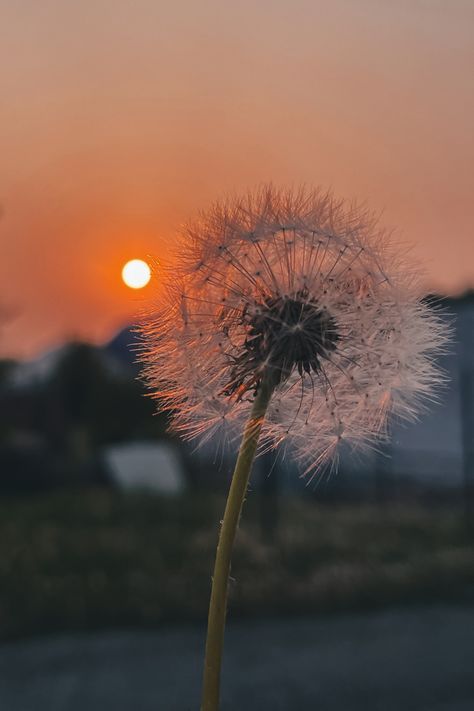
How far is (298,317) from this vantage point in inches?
60.2

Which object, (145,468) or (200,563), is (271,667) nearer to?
(200,563)

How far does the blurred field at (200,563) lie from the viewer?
823cm

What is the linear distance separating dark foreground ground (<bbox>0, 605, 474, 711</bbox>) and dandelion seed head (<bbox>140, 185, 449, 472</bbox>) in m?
4.79

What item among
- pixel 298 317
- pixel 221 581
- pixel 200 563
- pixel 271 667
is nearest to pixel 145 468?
pixel 200 563

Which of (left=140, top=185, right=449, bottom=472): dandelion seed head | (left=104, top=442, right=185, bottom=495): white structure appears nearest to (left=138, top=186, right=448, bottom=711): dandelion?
(left=140, top=185, right=449, bottom=472): dandelion seed head

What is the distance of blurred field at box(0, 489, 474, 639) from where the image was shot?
823cm

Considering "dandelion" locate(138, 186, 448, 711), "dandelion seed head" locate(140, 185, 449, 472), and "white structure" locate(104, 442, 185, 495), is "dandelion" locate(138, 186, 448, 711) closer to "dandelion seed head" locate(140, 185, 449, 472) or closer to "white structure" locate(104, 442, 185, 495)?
"dandelion seed head" locate(140, 185, 449, 472)

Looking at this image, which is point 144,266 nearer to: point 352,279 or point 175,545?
point 352,279

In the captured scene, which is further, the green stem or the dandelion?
the dandelion

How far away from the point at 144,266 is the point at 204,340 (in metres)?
0.21

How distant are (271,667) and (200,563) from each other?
2.94 metres

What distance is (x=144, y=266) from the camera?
176cm

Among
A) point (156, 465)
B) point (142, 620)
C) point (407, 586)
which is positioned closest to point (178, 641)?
point (142, 620)

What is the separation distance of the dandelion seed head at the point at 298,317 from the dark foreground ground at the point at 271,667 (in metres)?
4.79
